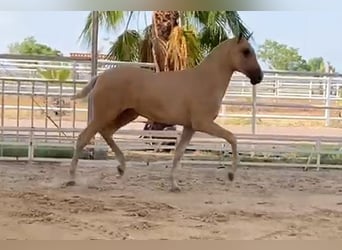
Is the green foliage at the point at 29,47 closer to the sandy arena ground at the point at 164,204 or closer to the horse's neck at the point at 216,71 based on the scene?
the sandy arena ground at the point at 164,204

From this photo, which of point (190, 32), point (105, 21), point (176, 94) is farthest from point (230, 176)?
point (105, 21)

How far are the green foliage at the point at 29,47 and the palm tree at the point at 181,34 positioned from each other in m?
0.20

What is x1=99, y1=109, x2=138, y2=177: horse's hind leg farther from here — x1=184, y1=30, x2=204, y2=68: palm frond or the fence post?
the fence post

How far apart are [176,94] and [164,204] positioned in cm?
47

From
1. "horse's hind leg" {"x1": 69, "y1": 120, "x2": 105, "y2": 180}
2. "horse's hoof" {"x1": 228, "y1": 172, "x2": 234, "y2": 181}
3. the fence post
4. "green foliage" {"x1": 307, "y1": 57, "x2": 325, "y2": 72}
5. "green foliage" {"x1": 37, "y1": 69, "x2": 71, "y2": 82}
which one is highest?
"green foliage" {"x1": 307, "y1": 57, "x2": 325, "y2": 72}

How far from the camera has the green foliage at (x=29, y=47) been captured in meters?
2.22

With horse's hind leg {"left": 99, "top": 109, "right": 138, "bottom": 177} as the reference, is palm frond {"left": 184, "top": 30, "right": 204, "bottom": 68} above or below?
above

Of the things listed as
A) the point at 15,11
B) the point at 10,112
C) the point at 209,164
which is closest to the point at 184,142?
the point at 209,164

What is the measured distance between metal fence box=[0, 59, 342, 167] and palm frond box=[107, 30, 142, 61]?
1.6 inches

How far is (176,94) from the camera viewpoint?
219 centimetres

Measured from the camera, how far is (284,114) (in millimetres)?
2260

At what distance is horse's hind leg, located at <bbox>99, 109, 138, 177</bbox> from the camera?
220 centimetres

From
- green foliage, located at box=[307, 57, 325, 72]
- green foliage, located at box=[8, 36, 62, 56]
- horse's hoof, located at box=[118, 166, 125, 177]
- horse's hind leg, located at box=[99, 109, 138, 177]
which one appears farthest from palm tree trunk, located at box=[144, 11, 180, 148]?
green foliage, located at box=[307, 57, 325, 72]

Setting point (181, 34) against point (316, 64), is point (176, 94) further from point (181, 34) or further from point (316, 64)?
point (316, 64)
